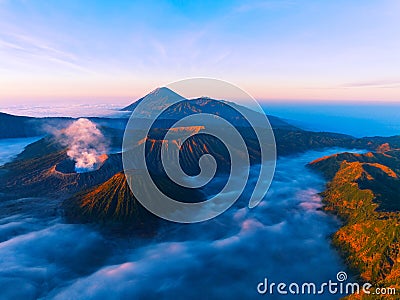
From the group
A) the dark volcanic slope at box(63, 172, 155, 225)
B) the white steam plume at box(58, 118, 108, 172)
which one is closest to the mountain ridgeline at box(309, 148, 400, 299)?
the dark volcanic slope at box(63, 172, 155, 225)

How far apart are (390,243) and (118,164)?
111m

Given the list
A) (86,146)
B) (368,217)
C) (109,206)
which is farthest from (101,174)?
(368,217)

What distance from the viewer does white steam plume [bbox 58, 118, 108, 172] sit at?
5034 inches

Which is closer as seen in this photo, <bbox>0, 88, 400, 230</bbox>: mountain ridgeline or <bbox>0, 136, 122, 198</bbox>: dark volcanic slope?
<bbox>0, 88, 400, 230</bbox>: mountain ridgeline

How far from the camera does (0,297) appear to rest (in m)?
51.3

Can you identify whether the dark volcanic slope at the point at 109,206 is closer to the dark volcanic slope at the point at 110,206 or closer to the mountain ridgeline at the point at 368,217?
the dark volcanic slope at the point at 110,206

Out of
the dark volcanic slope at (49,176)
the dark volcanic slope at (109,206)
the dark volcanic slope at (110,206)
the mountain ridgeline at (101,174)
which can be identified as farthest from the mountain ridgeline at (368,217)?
the dark volcanic slope at (49,176)

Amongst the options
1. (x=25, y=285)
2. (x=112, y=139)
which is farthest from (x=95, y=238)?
(x=112, y=139)

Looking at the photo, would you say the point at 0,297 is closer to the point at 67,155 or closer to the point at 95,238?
the point at 95,238

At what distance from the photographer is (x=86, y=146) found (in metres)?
150

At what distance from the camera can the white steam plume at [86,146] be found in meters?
128

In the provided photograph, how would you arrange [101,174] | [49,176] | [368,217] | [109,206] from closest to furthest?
[368,217] → [109,206] → [49,176] → [101,174]

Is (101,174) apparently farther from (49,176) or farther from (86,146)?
(86,146)

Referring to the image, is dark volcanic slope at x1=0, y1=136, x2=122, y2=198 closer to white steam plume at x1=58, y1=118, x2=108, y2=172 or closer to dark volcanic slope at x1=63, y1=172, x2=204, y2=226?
white steam plume at x1=58, y1=118, x2=108, y2=172
